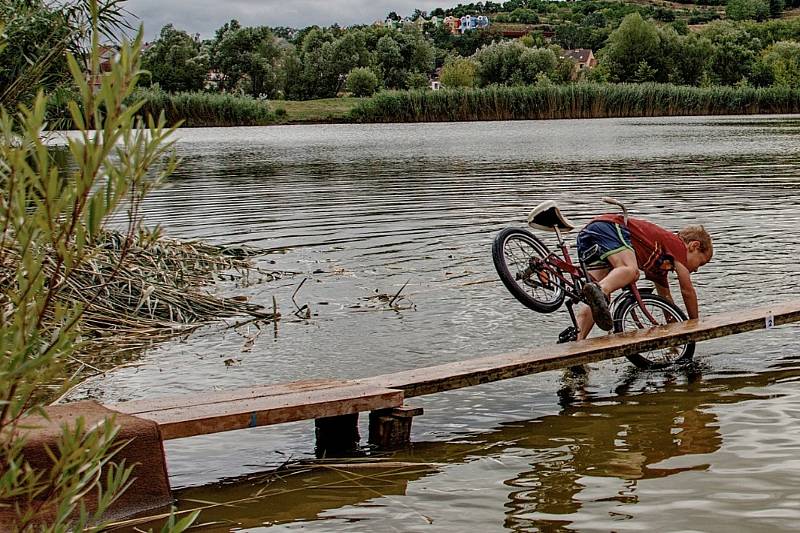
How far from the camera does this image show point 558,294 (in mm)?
8719

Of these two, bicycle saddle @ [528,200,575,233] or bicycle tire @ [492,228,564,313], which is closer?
bicycle tire @ [492,228,564,313]

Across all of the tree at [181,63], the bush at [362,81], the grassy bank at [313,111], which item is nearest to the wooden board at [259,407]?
the grassy bank at [313,111]

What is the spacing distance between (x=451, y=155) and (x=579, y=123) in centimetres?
2659

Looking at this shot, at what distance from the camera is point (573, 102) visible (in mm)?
67875

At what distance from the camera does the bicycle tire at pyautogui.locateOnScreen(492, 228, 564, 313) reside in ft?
27.9

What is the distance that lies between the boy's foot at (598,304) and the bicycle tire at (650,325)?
0.49 meters

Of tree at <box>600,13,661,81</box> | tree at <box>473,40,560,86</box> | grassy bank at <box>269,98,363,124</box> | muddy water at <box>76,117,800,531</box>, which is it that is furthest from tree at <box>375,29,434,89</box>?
muddy water at <box>76,117,800,531</box>

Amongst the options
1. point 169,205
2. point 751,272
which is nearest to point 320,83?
Result: point 169,205

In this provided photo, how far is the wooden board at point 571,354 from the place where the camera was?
718 cm

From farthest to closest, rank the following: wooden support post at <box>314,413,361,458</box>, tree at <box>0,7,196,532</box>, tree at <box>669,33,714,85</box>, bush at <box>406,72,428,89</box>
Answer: tree at <box>669,33,714,85</box>
bush at <box>406,72,428,89</box>
wooden support post at <box>314,413,361,458</box>
tree at <box>0,7,196,532</box>

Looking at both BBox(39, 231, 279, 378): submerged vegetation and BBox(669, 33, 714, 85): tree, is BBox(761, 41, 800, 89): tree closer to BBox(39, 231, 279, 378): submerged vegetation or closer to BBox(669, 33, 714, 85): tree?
BBox(669, 33, 714, 85): tree

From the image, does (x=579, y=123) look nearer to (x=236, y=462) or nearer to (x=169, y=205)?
(x=169, y=205)

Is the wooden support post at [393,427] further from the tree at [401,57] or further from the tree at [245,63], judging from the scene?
the tree at [401,57]

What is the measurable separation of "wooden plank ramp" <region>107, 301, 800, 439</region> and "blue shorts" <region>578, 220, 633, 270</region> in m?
0.68
